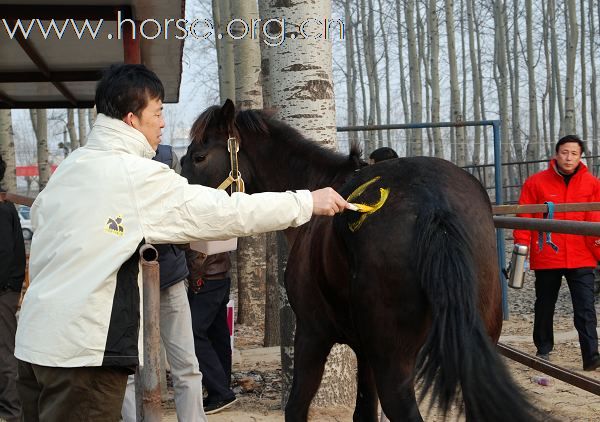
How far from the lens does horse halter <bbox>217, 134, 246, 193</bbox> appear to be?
156 inches

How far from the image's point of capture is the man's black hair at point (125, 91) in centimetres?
249

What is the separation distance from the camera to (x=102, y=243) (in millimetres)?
2311

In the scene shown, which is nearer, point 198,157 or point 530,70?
point 198,157

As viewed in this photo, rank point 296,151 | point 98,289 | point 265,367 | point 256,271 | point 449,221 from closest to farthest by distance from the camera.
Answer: point 98,289 → point 449,221 → point 296,151 → point 265,367 → point 256,271

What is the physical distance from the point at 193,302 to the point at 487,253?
2918 millimetres

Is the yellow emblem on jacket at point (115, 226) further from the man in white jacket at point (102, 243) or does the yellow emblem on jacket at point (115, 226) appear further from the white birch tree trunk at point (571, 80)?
the white birch tree trunk at point (571, 80)

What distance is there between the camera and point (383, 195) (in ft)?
9.60

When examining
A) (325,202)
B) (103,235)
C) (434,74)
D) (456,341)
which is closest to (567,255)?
(456,341)

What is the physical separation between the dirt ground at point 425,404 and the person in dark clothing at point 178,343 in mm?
956

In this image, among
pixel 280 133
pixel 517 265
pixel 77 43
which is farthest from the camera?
pixel 77 43

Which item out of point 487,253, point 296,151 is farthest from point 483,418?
point 296,151

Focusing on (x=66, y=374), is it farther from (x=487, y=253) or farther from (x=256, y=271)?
(x=256, y=271)

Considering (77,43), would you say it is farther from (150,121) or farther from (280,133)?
(150,121)

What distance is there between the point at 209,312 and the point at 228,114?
1899 mm
